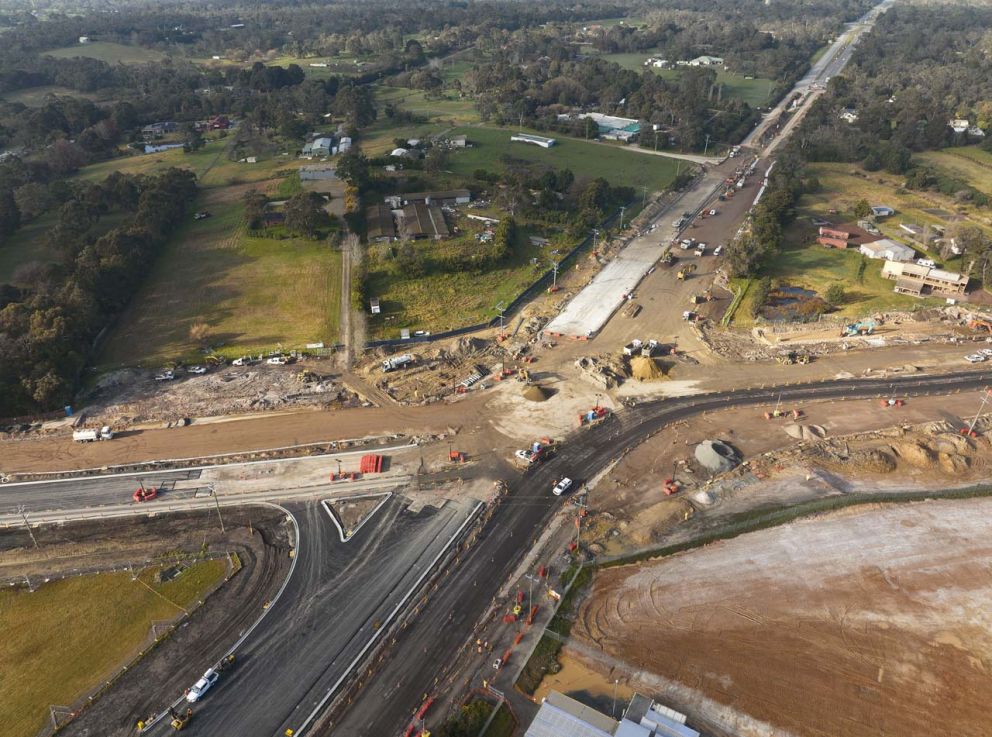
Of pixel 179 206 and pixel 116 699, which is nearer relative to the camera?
pixel 116 699

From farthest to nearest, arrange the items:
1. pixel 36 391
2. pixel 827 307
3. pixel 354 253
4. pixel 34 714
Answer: pixel 354 253 < pixel 827 307 < pixel 36 391 < pixel 34 714

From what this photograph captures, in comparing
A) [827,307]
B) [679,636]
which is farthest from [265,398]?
[827,307]

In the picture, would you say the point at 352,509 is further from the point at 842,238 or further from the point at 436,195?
the point at 842,238

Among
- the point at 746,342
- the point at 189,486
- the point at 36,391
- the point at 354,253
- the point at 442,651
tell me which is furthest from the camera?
the point at 354,253

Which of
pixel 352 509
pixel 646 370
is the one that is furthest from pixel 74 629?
pixel 646 370

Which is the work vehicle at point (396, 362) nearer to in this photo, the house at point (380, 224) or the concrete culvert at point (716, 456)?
the house at point (380, 224)

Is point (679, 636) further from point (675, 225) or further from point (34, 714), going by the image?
point (675, 225)
